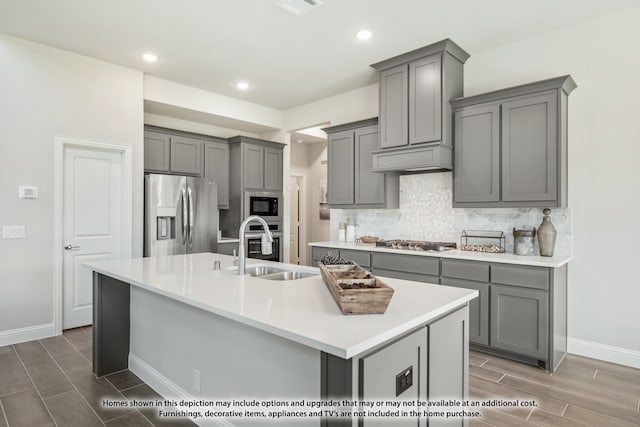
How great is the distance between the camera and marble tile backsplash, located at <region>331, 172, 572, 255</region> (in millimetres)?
3447

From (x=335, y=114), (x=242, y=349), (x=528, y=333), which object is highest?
(x=335, y=114)

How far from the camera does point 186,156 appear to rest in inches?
206

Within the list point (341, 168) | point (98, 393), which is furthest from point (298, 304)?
point (341, 168)

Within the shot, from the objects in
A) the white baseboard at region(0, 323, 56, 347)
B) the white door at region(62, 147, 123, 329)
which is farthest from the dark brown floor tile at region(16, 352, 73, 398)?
the white door at region(62, 147, 123, 329)

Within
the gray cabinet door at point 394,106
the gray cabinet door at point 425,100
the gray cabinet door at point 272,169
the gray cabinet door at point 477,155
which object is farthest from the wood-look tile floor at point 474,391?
the gray cabinet door at point 272,169

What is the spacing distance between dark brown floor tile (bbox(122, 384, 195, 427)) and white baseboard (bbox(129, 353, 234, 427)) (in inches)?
1.1

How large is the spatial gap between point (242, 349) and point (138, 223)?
10.3 feet

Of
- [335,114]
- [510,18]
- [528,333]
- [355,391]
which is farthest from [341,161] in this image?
[355,391]

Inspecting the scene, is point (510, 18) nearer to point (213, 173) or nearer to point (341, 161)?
point (341, 161)

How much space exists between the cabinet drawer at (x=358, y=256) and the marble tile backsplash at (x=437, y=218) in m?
0.64

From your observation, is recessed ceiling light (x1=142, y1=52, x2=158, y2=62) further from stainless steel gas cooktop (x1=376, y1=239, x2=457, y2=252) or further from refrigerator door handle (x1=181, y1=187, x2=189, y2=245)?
stainless steel gas cooktop (x1=376, y1=239, x2=457, y2=252)

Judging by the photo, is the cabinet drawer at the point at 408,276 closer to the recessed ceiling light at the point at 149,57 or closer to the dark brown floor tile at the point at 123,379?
the dark brown floor tile at the point at 123,379

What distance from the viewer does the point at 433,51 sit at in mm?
3691

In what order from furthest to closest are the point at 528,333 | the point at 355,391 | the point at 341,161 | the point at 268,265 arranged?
the point at 341,161 < the point at 528,333 < the point at 268,265 < the point at 355,391
